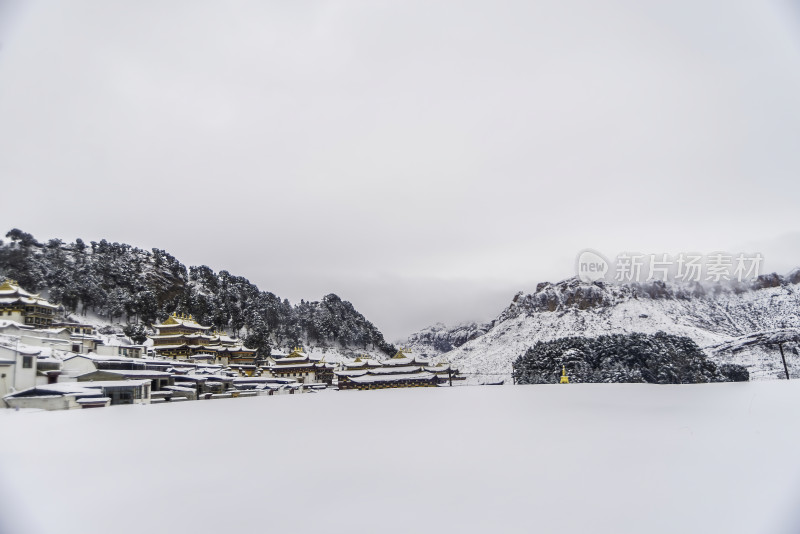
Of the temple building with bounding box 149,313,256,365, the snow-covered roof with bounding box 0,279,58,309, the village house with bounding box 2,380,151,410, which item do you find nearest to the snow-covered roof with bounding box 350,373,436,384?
the temple building with bounding box 149,313,256,365

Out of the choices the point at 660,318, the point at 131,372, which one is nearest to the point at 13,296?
the point at 131,372

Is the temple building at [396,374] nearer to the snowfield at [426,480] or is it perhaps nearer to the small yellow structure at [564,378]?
the small yellow structure at [564,378]

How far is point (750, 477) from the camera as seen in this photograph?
26.4 ft

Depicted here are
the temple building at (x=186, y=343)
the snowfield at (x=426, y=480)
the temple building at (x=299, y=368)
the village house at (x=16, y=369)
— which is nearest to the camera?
the snowfield at (x=426, y=480)

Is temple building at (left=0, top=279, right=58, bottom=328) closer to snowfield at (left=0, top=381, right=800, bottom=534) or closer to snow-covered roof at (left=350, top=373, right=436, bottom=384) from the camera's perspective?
snow-covered roof at (left=350, top=373, right=436, bottom=384)

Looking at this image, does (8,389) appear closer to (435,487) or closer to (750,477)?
(435,487)

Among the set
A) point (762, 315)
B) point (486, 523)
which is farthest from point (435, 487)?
point (762, 315)

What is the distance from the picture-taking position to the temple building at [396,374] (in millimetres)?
61875

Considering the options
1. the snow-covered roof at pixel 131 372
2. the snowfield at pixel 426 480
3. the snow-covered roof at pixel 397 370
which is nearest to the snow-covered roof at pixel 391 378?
the snow-covered roof at pixel 397 370

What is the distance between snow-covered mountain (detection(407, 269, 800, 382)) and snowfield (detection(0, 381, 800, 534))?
3776 cm

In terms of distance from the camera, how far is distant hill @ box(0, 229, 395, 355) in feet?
216

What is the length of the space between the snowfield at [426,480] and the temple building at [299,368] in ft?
176

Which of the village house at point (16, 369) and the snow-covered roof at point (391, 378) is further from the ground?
the village house at point (16, 369)

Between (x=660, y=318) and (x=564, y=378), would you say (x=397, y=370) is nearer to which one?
(x=564, y=378)
